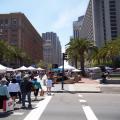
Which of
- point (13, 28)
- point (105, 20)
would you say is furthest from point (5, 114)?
point (105, 20)

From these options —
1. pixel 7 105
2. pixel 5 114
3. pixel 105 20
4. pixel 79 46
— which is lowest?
pixel 5 114

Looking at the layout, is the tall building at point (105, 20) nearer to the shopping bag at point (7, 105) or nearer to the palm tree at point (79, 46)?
the palm tree at point (79, 46)

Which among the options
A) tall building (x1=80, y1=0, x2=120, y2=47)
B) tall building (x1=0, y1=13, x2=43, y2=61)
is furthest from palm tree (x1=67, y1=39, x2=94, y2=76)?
tall building (x1=80, y1=0, x2=120, y2=47)

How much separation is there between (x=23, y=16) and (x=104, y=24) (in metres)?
46.9

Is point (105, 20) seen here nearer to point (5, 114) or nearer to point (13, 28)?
point (13, 28)

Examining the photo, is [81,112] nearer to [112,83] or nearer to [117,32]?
[112,83]

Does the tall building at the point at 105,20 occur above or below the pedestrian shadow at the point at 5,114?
above

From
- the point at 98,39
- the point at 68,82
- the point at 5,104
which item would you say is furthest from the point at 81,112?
the point at 98,39

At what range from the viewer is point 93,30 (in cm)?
18438

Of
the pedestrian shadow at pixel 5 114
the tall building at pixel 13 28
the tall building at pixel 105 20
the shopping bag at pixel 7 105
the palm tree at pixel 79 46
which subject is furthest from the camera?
the tall building at pixel 105 20

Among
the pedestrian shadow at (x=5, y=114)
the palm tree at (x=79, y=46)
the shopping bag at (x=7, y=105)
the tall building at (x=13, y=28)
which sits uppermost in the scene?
the tall building at (x=13, y=28)

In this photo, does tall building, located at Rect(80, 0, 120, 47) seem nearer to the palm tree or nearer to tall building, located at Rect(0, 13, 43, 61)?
tall building, located at Rect(0, 13, 43, 61)

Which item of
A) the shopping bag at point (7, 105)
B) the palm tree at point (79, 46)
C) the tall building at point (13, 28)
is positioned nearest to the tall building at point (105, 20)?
the tall building at point (13, 28)

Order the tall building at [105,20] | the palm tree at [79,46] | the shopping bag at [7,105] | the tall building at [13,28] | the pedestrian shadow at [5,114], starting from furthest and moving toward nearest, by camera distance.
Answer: the tall building at [105,20]
the tall building at [13,28]
the palm tree at [79,46]
the shopping bag at [7,105]
the pedestrian shadow at [5,114]
